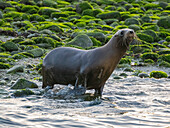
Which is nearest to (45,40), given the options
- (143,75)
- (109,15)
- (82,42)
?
(82,42)

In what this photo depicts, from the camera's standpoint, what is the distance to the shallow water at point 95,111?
5.94 meters

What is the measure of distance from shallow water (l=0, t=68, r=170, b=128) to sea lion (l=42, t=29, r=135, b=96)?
553 mm

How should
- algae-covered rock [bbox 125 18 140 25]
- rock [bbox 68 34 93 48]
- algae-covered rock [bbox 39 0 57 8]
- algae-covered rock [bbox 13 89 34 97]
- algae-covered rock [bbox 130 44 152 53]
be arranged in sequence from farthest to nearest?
1. algae-covered rock [bbox 39 0 57 8]
2. algae-covered rock [bbox 125 18 140 25]
3. algae-covered rock [bbox 130 44 152 53]
4. rock [bbox 68 34 93 48]
5. algae-covered rock [bbox 13 89 34 97]

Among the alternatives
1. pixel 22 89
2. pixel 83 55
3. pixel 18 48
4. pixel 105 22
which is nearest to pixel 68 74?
pixel 83 55

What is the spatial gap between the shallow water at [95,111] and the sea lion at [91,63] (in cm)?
55

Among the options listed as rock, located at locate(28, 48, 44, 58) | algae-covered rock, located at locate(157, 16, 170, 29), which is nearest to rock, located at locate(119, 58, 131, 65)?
rock, located at locate(28, 48, 44, 58)

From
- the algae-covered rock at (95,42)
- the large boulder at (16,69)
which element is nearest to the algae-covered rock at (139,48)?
the algae-covered rock at (95,42)

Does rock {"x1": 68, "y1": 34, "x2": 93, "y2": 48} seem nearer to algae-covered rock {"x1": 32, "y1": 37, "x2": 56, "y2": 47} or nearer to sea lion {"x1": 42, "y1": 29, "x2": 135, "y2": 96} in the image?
algae-covered rock {"x1": 32, "y1": 37, "x2": 56, "y2": 47}

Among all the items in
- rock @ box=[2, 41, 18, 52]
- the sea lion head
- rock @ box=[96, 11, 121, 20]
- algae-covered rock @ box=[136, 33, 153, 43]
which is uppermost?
rock @ box=[96, 11, 121, 20]

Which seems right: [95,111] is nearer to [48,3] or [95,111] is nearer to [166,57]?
[166,57]

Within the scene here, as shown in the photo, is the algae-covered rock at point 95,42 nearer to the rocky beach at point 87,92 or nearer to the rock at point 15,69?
the rocky beach at point 87,92

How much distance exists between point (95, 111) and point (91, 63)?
1560mm

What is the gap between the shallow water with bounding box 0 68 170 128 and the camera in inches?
234

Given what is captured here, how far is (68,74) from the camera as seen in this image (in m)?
8.48
